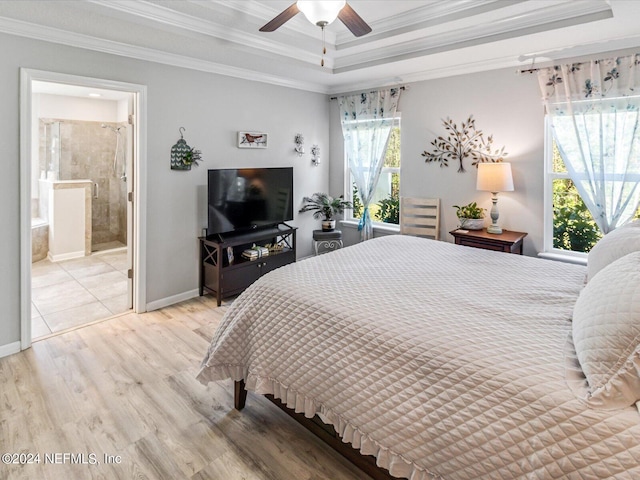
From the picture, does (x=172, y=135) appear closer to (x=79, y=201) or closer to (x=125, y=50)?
(x=125, y=50)

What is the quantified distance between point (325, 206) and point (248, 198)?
1259 mm

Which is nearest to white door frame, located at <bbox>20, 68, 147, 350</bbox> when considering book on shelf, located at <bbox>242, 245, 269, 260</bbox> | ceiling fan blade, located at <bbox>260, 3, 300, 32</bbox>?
book on shelf, located at <bbox>242, 245, 269, 260</bbox>

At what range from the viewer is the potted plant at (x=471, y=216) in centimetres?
407

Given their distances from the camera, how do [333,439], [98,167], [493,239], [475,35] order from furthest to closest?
[98,167] < [493,239] < [475,35] < [333,439]

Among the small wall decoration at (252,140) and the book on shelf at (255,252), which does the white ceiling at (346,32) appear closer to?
the small wall decoration at (252,140)

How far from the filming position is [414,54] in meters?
3.74

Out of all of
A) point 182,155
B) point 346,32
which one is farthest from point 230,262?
point 346,32

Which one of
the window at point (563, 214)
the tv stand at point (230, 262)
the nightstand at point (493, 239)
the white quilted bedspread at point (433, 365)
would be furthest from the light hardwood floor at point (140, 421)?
the window at point (563, 214)

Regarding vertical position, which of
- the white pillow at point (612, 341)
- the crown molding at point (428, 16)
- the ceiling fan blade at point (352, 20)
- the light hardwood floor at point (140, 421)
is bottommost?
the light hardwood floor at point (140, 421)

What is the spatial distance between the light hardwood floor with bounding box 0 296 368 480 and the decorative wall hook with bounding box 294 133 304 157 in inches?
114

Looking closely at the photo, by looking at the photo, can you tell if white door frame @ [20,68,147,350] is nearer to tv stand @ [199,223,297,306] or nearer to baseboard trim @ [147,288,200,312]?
baseboard trim @ [147,288,200,312]

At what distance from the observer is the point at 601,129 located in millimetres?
3395

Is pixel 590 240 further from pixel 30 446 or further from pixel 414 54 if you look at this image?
pixel 30 446

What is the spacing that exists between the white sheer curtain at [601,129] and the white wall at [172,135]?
290 centimetres
